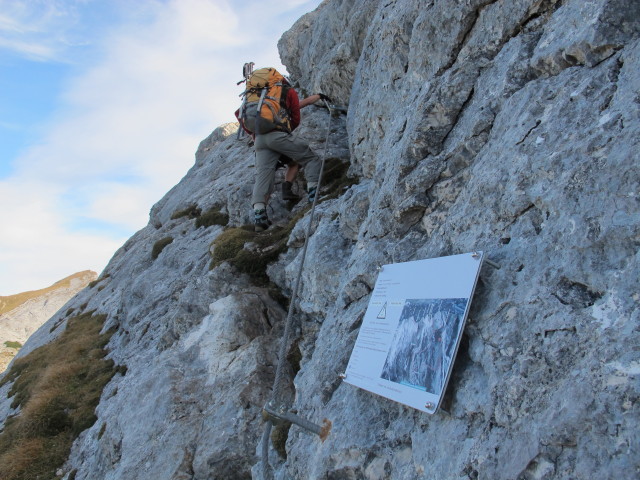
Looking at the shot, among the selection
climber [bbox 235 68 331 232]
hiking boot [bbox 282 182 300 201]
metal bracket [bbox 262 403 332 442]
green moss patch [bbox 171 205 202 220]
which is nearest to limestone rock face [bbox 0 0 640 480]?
metal bracket [bbox 262 403 332 442]

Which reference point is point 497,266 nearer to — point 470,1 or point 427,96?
point 427,96

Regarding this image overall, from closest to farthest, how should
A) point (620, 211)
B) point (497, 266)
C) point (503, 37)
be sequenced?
1. point (620, 211)
2. point (497, 266)
3. point (503, 37)

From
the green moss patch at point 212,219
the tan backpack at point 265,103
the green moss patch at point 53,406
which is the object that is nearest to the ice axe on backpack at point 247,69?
the tan backpack at point 265,103

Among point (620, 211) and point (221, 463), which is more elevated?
point (620, 211)

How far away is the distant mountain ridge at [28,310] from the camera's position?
8120cm

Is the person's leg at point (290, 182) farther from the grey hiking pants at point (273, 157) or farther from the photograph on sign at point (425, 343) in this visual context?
the photograph on sign at point (425, 343)

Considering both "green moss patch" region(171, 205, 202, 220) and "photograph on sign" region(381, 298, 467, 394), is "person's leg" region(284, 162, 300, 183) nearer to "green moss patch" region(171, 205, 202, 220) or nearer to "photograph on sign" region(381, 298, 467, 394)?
"green moss patch" region(171, 205, 202, 220)

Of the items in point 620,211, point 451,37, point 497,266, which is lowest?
point 497,266

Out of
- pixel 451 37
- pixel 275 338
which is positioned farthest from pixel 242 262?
pixel 451 37

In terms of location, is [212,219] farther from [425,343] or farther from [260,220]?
[425,343]

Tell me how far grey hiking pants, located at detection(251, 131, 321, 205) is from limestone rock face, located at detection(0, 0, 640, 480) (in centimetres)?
139

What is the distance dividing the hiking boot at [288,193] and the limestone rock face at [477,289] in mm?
1123

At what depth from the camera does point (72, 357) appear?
57.2 ft

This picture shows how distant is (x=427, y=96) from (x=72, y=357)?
17.0 metres
